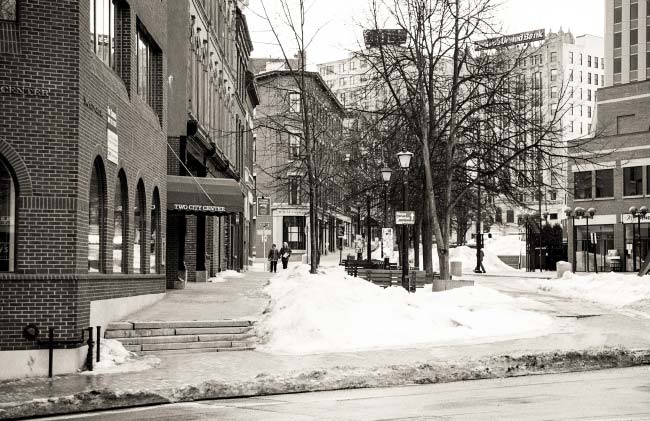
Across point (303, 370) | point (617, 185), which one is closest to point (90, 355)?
point (303, 370)

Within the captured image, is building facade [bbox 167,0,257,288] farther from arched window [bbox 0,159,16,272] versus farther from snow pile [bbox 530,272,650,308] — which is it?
snow pile [bbox 530,272,650,308]

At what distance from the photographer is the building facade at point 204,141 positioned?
87.3ft

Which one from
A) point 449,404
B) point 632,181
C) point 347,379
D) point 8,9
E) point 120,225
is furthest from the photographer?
point 632,181

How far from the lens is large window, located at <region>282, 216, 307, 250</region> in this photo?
8419 centimetres

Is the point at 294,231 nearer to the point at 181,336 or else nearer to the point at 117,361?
the point at 181,336

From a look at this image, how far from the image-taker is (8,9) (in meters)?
14.2

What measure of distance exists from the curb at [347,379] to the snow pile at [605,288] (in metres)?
13.4

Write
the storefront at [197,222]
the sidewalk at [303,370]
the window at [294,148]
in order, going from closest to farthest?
1. the sidewalk at [303,370]
2. the storefront at [197,222]
3. the window at [294,148]

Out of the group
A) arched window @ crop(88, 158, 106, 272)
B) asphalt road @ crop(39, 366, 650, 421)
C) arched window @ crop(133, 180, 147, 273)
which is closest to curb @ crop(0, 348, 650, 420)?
asphalt road @ crop(39, 366, 650, 421)

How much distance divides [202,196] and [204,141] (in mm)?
5407

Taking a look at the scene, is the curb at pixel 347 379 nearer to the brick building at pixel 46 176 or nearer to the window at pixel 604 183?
the brick building at pixel 46 176

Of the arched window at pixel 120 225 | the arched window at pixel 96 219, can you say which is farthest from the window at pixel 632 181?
the arched window at pixel 96 219

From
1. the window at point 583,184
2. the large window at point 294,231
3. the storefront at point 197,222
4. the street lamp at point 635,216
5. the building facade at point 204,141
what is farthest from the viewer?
the large window at point 294,231

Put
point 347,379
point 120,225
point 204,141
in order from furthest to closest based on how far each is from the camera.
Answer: point 204,141 < point 120,225 < point 347,379
